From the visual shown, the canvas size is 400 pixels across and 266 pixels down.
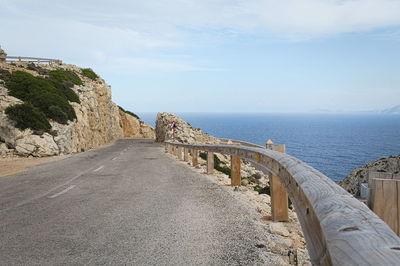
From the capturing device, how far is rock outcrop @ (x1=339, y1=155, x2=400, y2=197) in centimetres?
1277

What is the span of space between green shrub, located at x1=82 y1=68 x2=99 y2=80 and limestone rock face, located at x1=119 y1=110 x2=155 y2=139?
14246mm

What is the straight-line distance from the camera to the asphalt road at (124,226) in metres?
4.33

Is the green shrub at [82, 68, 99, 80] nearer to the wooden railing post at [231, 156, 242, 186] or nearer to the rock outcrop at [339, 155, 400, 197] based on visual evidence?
the rock outcrop at [339, 155, 400, 197]

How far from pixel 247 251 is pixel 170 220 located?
185 cm

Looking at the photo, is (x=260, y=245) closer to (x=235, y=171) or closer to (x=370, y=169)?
(x=235, y=171)

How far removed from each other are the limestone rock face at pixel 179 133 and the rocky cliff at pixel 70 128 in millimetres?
7517

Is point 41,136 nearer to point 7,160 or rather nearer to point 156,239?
point 7,160

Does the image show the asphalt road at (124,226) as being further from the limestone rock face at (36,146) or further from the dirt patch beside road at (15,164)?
the limestone rock face at (36,146)

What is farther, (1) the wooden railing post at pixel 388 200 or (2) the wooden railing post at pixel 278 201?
(2) the wooden railing post at pixel 278 201

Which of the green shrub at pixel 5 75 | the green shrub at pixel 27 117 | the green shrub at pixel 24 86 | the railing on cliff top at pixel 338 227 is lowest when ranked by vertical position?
the railing on cliff top at pixel 338 227

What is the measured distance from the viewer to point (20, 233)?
532cm

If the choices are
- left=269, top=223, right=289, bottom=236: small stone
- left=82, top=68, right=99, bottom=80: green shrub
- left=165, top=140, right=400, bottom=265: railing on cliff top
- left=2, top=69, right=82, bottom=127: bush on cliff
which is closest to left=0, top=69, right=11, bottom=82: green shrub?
left=2, top=69, right=82, bottom=127: bush on cliff

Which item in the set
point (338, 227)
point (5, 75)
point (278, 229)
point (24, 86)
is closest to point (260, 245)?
point (278, 229)

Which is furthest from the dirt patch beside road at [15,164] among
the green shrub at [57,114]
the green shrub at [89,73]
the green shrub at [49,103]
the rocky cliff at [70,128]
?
the green shrub at [89,73]
